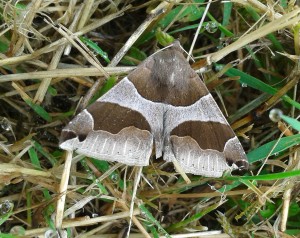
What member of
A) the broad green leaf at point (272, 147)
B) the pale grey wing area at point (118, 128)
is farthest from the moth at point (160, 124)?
the broad green leaf at point (272, 147)

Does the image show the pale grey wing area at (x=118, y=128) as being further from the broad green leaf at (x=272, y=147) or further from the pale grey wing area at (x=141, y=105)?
the broad green leaf at (x=272, y=147)

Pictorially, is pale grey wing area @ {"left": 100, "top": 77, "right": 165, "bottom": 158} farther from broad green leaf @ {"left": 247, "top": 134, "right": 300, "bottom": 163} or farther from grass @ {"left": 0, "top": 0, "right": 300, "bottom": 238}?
broad green leaf @ {"left": 247, "top": 134, "right": 300, "bottom": 163}

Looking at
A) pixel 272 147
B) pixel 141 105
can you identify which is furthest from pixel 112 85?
pixel 272 147

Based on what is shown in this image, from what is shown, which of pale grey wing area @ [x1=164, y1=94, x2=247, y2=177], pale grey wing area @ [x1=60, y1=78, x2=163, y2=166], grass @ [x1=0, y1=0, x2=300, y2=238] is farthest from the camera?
grass @ [x1=0, y1=0, x2=300, y2=238]

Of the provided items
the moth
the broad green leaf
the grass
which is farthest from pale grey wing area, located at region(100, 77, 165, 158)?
the broad green leaf

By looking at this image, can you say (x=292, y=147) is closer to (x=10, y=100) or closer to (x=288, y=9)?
(x=288, y=9)

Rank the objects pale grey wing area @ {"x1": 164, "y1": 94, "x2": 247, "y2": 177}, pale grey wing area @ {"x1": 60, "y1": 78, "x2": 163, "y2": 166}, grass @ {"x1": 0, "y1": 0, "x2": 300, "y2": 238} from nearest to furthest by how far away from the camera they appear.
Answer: pale grey wing area @ {"x1": 60, "y1": 78, "x2": 163, "y2": 166}
pale grey wing area @ {"x1": 164, "y1": 94, "x2": 247, "y2": 177}
grass @ {"x1": 0, "y1": 0, "x2": 300, "y2": 238}

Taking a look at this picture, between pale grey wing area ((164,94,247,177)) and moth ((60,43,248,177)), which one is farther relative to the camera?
pale grey wing area ((164,94,247,177))

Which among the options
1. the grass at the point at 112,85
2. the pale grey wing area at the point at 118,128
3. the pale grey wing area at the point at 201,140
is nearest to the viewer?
the pale grey wing area at the point at 118,128

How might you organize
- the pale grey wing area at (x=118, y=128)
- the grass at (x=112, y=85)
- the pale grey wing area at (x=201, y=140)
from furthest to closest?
the grass at (x=112, y=85) < the pale grey wing area at (x=201, y=140) < the pale grey wing area at (x=118, y=128)
